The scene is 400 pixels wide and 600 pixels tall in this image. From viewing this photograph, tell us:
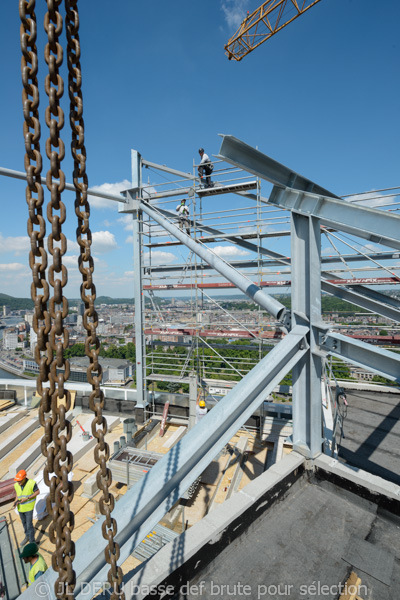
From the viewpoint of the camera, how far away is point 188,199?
12.0 meters

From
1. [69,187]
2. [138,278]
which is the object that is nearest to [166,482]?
[69,187]

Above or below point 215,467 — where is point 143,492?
above

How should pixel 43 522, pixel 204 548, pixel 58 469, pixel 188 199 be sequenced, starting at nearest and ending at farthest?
pixel 58 469
pixel 204 548
pixel 43 522
pixel 188 199

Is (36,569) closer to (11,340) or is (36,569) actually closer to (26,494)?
(26,494)

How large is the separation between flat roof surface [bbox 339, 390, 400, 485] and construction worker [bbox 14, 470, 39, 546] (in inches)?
239

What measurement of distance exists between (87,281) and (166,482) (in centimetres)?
165

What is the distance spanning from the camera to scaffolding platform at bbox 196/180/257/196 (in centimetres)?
1082

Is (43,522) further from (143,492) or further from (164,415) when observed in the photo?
(143,492)

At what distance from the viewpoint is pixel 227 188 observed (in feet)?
36.4

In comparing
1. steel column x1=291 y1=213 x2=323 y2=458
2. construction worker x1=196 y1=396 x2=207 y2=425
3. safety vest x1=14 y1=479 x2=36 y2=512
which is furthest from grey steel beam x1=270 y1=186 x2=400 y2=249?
construction worker x1=196 y1=396 x2=207 y2=425

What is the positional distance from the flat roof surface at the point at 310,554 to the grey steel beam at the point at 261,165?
3855mm

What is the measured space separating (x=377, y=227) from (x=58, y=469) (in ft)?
11.8

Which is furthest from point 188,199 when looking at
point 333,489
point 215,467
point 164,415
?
point 333,489

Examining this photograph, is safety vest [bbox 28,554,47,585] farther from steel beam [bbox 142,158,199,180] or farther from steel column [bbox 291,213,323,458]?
steel beam [bbox 142,158,199,180]
